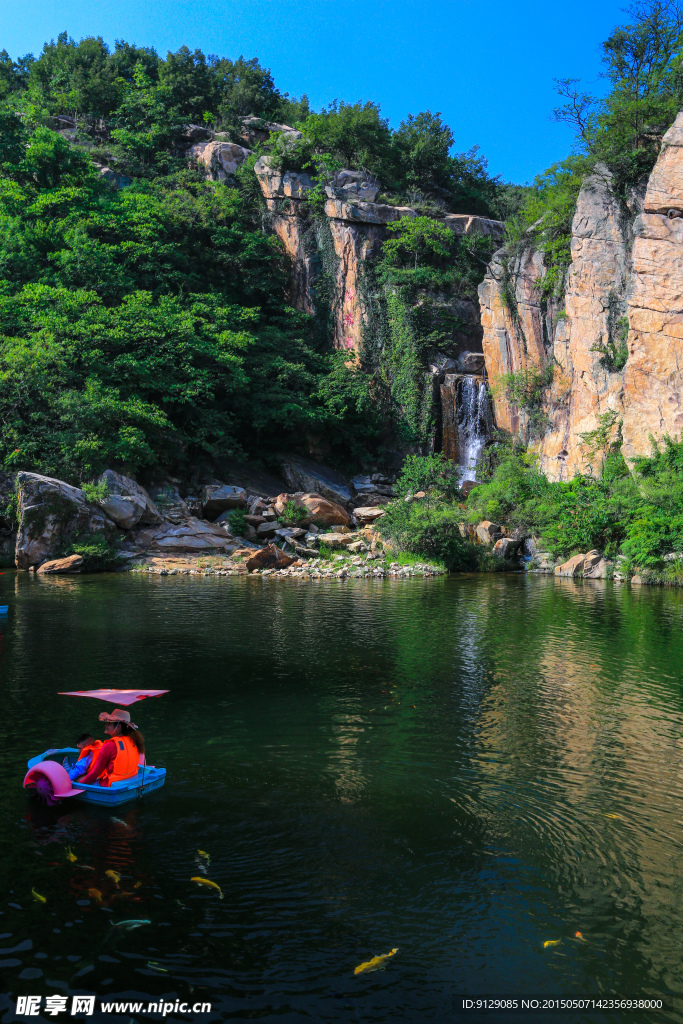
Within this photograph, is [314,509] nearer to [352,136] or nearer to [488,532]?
[488,532]

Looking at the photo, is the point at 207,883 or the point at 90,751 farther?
the point at 90,751

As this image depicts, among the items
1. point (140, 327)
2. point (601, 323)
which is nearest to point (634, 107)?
point (601, 323)

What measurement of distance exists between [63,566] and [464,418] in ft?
62.6

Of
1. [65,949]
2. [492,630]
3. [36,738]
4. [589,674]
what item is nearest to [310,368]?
[492,630]

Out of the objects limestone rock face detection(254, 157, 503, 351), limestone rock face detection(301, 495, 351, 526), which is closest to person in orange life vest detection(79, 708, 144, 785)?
limestone rock face detection(301, 495, 351, 526)

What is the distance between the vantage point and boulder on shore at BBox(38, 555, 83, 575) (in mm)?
20188

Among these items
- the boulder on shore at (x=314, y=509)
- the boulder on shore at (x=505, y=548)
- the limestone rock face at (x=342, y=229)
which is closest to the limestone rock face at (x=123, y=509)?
the boulder on shore at (x=314, y=509)

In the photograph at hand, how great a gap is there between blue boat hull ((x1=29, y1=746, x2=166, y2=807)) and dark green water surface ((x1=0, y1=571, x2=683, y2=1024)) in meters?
0.09

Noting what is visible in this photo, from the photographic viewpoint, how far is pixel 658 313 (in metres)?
23.9

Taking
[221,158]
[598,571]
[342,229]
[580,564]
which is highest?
[221,158]

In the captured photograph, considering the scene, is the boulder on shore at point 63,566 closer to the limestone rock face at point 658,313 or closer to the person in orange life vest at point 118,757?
the person in orange life vest at point 118,757

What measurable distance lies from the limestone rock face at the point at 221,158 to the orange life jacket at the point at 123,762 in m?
37.4

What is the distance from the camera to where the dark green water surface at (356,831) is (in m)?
3.63

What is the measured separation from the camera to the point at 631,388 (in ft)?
80.6
